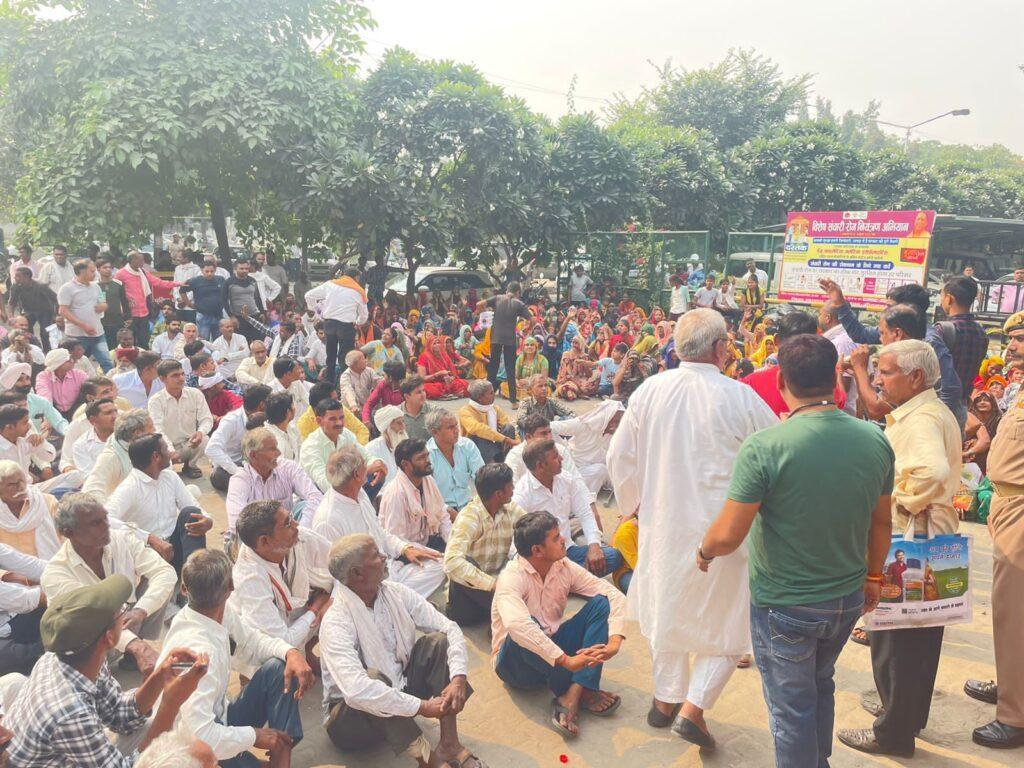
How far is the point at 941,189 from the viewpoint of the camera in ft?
88.8

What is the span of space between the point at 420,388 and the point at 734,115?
26.3 metres

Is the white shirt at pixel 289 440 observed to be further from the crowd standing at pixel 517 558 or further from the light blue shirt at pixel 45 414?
the light blue shirt at pixel 45 414

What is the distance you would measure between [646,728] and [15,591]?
295cm

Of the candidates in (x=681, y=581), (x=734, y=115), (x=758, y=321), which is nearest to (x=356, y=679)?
(x=681, y=581)

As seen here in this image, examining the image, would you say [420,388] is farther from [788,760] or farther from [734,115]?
[734,115]

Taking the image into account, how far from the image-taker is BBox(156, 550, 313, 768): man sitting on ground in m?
2.74

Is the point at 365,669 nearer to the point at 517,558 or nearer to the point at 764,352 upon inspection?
the point at 517,558

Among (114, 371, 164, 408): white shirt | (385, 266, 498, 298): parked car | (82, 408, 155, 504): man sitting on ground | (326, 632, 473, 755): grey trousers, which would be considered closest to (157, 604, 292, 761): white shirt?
(326, 632, 473, 755): grey trousers

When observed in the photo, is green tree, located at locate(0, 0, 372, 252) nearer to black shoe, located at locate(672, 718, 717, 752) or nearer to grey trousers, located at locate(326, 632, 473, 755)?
grey trousers, located at locate(326, 632, 473, 755)

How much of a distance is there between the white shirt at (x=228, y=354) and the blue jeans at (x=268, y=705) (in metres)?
6.66

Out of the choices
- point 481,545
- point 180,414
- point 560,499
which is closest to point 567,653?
point 481,545

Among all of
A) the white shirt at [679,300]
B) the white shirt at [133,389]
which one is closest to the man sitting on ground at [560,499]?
the white shirt at [133,389]

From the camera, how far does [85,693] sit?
95.6 inches

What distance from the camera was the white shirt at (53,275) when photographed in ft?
34.8
